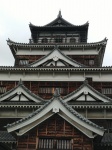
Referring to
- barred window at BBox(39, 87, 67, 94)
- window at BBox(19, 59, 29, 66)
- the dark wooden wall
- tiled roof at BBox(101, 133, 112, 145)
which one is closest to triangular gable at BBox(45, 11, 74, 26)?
window at BBox(19, 59, 29, 66)

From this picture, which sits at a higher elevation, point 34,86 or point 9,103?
point 34,86

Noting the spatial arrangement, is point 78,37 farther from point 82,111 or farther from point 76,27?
point 82,111

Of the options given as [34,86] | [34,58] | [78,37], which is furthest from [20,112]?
[78,37]

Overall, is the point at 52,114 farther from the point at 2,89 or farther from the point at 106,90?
the point at 2,89

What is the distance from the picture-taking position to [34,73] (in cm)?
2348

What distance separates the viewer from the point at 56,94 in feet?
49.6

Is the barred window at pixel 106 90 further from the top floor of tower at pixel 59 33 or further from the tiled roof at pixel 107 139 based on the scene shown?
the top floor of tower at pixel 59 33

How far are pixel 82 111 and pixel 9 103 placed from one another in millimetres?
5520

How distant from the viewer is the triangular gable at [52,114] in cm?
1403

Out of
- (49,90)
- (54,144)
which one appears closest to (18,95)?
(49,90)

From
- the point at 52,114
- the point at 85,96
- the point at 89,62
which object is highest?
the point at 89,62

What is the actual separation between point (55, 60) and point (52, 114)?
10808mm

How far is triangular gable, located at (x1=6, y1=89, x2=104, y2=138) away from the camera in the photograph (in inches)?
552

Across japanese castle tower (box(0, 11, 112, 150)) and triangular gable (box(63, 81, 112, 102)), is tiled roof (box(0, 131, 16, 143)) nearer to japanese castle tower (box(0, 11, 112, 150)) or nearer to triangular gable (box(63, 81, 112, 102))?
japanese castle tower (box(0, 11, 112, 150))
